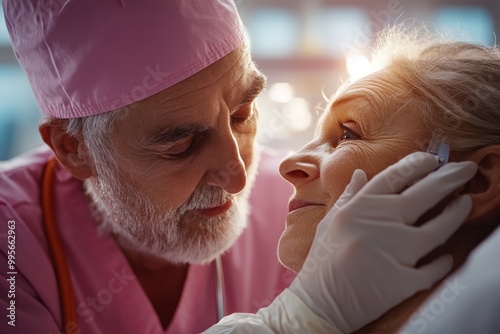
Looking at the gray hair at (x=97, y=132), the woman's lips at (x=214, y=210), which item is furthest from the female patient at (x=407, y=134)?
the gray hair at (x=97, y=132)

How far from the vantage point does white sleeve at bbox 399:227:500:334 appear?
0.79 meters

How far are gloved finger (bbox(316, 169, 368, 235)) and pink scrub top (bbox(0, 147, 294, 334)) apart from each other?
567 millimetres

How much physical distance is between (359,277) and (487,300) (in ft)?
0.63

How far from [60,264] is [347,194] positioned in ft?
2.50

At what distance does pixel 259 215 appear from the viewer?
165 centimetres

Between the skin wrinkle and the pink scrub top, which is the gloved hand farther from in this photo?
the pink scrub top

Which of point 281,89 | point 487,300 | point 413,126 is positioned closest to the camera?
point 487,300

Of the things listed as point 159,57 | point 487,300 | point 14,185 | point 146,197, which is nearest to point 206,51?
point 159,57

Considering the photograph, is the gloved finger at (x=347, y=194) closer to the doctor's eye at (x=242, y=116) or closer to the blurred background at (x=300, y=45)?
the doctor's eye at (x=242, y=116)

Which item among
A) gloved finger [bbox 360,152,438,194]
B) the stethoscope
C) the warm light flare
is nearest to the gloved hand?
gloved finger [bbox 360,152,438,194]

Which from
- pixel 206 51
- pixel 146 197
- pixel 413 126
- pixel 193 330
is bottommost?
pixel 193 330

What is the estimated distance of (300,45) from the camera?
2473 mm

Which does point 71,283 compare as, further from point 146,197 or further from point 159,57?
point 159,57

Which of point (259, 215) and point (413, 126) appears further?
point (259, 215)
